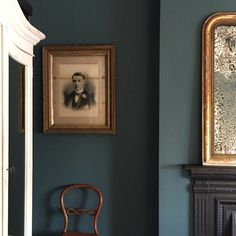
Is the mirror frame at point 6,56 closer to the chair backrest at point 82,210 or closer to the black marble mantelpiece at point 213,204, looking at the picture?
the chair backrest at point 82,210

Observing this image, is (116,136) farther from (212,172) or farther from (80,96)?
(212,172)

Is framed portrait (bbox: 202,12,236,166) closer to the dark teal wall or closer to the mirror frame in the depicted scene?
the dark teal wall

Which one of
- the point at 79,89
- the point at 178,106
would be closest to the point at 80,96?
the point at 79,89

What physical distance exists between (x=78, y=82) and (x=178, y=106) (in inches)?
29.9

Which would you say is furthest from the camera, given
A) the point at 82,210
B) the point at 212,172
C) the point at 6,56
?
the point at 82,210

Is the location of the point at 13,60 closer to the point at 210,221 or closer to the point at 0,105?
the point at 0,105

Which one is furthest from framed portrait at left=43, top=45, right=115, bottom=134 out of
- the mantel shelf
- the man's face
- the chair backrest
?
the mantel shelf

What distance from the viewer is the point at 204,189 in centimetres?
250

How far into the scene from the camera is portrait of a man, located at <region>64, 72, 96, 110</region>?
2828mm

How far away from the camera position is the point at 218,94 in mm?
2488

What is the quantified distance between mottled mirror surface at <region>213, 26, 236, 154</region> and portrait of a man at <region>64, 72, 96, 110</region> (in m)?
0.88

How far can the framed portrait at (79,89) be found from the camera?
2812mm

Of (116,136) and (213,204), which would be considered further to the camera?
(116,136)

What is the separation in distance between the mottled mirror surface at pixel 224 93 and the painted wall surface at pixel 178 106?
4.4 inches
